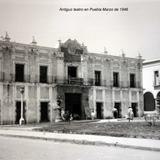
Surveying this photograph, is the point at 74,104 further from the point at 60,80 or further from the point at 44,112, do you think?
the point at 44,112

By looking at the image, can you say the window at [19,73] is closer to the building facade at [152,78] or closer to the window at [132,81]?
the window at [132,81]

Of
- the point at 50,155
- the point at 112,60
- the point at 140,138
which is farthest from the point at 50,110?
the point at 50,155

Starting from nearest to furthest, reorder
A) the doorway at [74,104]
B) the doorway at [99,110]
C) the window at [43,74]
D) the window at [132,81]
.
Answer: the window at [43,74] < the doorway at [74,104] < the doorway at [99,110] < the window at [132,81]

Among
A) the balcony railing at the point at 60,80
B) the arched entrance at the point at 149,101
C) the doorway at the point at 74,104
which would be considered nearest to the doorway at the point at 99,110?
the balcony railing at the point at 60,80

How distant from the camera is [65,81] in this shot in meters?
27.2

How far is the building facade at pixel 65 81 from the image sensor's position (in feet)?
80.4

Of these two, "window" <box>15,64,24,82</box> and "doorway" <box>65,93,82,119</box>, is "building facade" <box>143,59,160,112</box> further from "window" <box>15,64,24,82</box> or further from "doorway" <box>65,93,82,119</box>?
"window" <box>15,64,24,82</box>

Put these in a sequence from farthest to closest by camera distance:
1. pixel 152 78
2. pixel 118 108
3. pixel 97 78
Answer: pixel 152 78
pixel 118 108
pixel 97 78

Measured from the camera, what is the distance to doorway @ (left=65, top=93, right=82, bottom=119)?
27484 mm

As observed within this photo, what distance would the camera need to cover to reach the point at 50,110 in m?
26.5

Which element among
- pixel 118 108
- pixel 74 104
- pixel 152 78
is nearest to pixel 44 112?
pixel 74 104

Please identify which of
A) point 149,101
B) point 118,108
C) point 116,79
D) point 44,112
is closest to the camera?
point 44,112

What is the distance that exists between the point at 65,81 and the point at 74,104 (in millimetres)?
1893

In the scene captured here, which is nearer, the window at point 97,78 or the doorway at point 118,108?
the window at point 97,78
